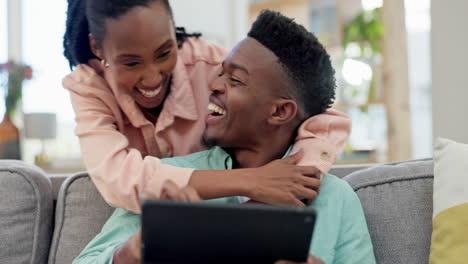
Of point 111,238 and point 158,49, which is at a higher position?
point 158,49

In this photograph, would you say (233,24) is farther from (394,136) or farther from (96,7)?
(96,7)

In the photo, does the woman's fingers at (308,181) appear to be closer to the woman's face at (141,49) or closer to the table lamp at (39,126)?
the woman's face at (141,49)

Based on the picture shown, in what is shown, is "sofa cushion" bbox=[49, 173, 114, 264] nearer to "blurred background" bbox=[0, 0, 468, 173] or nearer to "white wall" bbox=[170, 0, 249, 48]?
"blurred background" bbox=[0, 0, 468, 173]

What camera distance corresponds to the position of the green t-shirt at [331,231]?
109cm

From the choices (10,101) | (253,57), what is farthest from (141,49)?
(10,101)

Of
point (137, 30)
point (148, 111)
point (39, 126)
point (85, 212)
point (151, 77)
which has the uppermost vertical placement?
point (137, 30)

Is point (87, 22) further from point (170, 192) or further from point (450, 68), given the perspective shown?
point (450, 68)

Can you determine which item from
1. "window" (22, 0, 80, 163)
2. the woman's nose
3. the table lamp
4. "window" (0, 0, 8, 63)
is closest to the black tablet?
the woman's nose

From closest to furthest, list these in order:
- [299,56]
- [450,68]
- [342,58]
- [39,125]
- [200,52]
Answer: [299,56] < [200,52] < [450,68] < [39,125] < [342,58]

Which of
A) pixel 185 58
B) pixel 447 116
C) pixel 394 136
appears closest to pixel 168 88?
pixel 185 58

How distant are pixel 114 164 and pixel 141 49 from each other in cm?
29

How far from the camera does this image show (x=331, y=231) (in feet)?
3.65

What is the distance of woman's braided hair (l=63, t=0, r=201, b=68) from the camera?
1.24 meters

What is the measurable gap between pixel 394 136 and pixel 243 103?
8.97 feet
